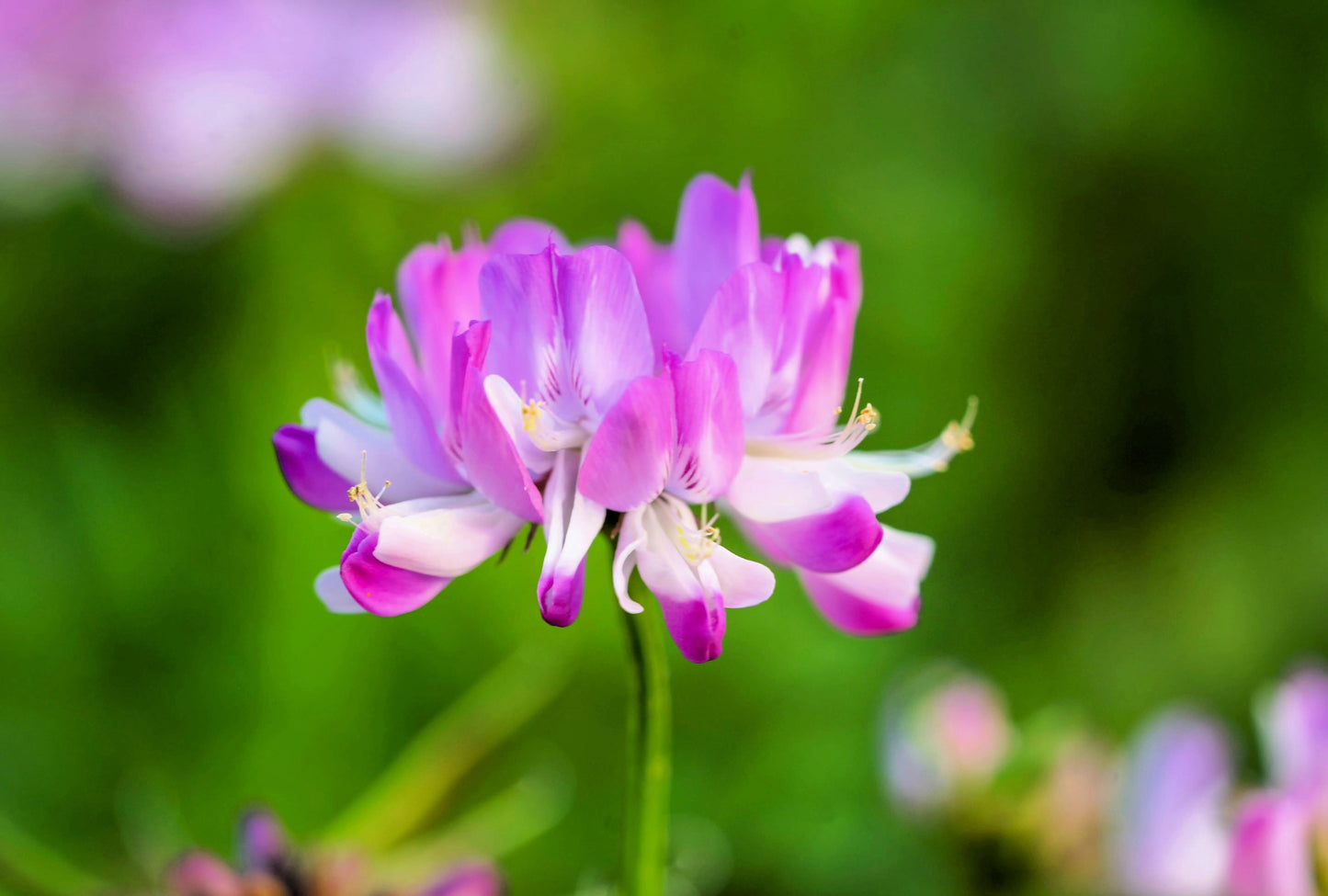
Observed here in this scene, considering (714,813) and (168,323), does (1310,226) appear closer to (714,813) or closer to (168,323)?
(714,813)

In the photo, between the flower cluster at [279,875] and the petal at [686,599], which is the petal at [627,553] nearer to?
the petal at [686,599]

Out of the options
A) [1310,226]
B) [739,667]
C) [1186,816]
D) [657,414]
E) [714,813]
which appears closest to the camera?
[657,414]

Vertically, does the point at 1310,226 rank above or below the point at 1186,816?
above

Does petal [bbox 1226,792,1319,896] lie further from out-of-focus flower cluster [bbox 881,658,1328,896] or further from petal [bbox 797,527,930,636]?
petal [bbox 797,527,930,636]

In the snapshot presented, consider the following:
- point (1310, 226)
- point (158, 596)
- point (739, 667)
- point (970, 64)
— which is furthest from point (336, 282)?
point (1310, 226)

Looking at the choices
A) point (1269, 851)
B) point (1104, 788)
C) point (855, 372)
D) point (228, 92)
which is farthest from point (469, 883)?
point (228, 92)

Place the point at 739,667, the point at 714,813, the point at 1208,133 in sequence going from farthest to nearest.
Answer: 1. the point at 1208,133
2. the point at 739,667
3. the point at 714,813

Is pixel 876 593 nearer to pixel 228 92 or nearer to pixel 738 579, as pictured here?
pixel 738 579
